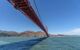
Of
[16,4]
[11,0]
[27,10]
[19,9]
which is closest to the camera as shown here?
[11,0]

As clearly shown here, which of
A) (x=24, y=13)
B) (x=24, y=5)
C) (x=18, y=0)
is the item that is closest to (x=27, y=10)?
(x=24, y=13)

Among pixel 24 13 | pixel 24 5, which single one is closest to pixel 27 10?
pixel 24 13

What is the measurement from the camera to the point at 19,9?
12797 mm

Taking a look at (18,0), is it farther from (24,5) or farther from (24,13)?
(24,13)

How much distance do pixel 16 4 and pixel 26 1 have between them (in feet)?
3.38

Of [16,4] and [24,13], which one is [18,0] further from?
[24,13]

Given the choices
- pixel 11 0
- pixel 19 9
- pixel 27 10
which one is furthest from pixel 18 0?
pixel 27 10

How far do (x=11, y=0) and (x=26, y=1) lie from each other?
0.89 m

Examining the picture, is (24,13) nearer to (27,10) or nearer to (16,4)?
(27,10)

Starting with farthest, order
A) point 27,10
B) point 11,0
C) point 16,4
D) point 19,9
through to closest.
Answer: point 27,10 → point 19,9 → point 16,4 → point 11,0

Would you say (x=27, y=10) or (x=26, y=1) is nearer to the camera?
(x=26, y=1)

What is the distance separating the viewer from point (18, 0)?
11.4 m

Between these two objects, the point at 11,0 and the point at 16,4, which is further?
the point at 16,4

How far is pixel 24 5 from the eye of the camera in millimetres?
12359
